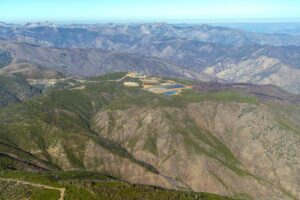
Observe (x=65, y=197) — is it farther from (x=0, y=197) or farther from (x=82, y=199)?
(x=0, y=197)

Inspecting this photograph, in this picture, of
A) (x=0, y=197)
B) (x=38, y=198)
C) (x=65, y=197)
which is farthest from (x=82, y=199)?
(x=0, y=197)

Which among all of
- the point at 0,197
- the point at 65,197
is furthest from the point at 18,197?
the point at 65,197

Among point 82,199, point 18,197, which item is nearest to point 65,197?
point 82,199

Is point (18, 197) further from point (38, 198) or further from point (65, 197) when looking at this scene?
point (65, 197)

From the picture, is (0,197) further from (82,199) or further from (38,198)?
(82,199)

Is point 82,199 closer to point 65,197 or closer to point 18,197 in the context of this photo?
point 65,197

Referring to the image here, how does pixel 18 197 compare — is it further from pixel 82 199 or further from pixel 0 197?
pixel 82 199
